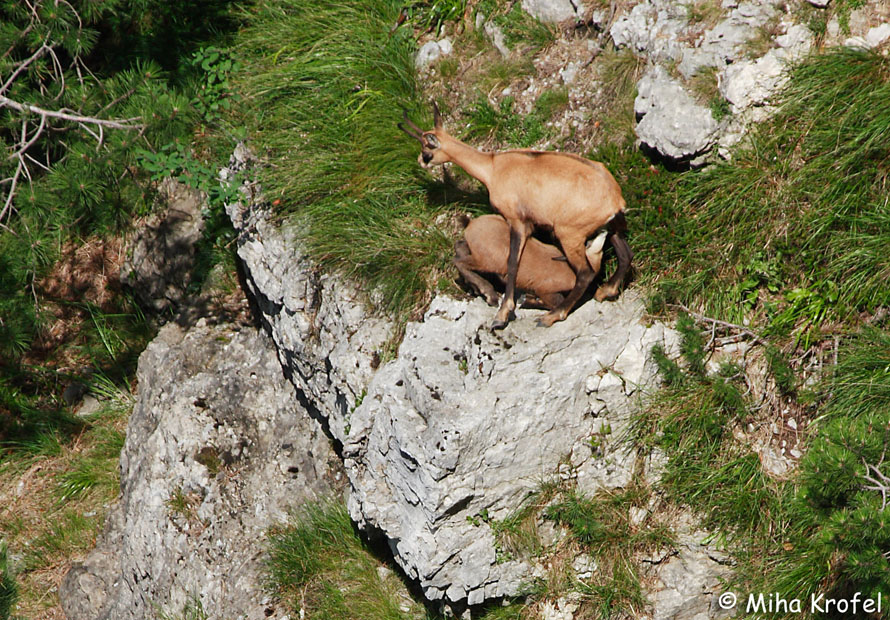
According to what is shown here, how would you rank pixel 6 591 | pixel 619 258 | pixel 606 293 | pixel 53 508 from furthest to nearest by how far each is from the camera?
1. pixel 53 508
2. pixel 6 591
3. pixel 606 293
4. pixel 619 258

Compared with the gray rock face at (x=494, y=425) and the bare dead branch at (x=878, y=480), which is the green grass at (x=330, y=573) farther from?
the bare dead branch at (x=878, y=480)

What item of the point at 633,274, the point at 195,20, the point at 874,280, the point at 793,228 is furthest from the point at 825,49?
the point at 195,20

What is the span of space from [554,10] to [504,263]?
8.42 ft

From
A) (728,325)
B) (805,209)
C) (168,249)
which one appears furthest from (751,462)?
(168,249)

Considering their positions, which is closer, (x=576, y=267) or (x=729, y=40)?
(x=576, y=267)

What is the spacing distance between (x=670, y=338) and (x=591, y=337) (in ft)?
1.67

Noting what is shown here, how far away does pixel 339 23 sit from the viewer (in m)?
7.25

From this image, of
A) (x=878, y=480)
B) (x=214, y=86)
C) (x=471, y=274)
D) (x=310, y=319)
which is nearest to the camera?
(x=878, y=480)

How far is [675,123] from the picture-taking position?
546 centimetres

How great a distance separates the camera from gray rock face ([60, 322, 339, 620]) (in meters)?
6.12

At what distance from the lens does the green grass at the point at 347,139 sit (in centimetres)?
595

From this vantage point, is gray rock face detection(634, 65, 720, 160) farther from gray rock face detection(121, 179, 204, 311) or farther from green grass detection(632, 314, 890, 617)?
gray rock face detection(121, 179, 204, 311)

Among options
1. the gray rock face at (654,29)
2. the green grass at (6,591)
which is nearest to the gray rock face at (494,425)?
the gray rock face at (654,29)

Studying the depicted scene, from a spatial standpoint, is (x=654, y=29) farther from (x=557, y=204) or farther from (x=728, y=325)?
(x=728, y=325)
